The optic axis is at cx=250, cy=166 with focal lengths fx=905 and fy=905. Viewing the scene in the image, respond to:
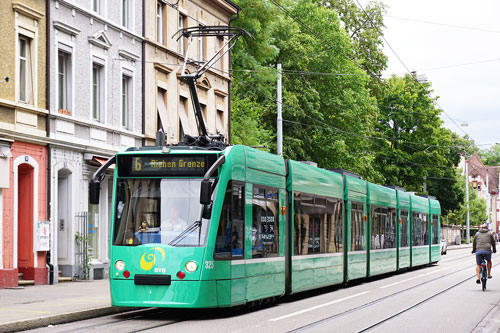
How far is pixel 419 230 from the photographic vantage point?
37.1 metres

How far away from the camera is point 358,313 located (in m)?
16.1

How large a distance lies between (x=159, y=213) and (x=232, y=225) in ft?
4.15

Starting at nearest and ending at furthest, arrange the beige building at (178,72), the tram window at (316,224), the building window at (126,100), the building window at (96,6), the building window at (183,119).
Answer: the tram window at (316,224) → the building window at (96,6) → the building window at (126,100) → the beige building at (178,72) → the building window at (183,119)

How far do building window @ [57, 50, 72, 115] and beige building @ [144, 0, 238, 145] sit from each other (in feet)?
17.7

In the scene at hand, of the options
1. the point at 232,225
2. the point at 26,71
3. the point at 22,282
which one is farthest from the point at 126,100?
the point at 232,225

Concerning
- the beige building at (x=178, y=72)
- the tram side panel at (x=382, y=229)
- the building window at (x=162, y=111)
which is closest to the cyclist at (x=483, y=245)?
the tram side panel at (x=382, y=229)

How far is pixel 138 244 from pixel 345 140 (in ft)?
130

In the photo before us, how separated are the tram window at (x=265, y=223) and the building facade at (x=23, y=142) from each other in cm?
754

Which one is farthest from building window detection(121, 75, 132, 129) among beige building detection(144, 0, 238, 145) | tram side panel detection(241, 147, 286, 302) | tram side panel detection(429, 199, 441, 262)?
tram side panel detection(429, 199, 441, 262)

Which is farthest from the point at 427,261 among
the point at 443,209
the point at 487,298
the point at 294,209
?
the point at 443,209

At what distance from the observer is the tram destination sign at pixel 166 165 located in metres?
14.8

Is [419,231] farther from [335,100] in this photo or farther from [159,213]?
[159,213]

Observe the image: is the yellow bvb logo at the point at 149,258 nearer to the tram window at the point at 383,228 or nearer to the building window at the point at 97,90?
the building window at the point at 97,90

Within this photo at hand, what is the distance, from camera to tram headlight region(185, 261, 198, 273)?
1426cm
